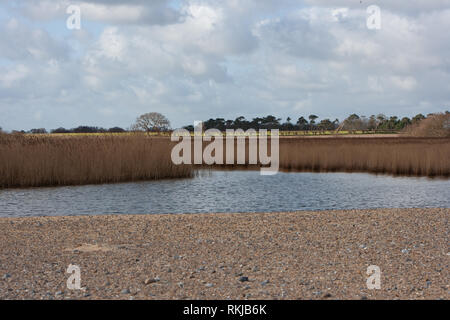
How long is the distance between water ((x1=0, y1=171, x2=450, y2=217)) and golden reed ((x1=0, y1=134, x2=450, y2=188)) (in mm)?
786

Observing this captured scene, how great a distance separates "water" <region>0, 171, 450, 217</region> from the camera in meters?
10.5

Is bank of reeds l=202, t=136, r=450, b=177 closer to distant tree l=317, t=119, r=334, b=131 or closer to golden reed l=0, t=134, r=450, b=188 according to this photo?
golden reed l=0, t=134, r=450, b=188

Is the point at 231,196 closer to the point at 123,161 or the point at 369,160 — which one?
the point at 123,161

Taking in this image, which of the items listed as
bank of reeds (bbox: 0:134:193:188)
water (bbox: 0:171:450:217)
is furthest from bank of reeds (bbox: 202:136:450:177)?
bank of reeds (bbox: 0:134:193:188)

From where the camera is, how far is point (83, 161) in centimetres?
1511

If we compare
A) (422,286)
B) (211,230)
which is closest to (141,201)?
(211,230)

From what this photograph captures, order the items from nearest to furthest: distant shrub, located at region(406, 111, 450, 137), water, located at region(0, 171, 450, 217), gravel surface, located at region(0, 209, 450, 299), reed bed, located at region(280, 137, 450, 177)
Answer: gravel surface, located at region(0, 209, 450, 299) → water, located at region(0, 171, 450, 217) → reed bed, located at region(280, 137, 450, 177) → distant shrub, located at region(406, 111, 450, 137)

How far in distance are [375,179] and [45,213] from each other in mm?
10825

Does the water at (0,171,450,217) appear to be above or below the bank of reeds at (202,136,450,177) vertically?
below

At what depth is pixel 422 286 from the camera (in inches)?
174

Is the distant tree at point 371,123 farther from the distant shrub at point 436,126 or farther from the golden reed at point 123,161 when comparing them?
the golden reed at point 123,161

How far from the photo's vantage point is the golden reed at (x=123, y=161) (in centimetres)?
1413

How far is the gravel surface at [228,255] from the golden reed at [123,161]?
248 inches
